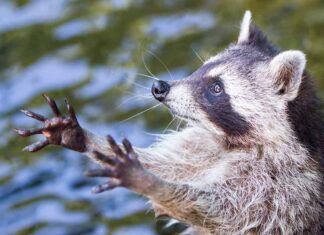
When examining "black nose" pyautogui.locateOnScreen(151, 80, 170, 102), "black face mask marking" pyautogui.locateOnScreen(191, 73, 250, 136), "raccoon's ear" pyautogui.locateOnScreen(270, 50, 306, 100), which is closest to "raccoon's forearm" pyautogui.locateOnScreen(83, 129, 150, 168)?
"black nose" pyautogui.locateOnScreen(151, 80, 170, 102)

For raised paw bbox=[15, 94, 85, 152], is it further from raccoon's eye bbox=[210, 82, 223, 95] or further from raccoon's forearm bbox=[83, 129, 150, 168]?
raccoon's eye bbox=[210, 82, 223, 95]

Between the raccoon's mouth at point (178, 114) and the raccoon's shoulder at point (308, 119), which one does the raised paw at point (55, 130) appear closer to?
the raccoon's mouth at point (178, 114)

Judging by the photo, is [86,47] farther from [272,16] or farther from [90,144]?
[90,144]

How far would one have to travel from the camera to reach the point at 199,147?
23.1 feet

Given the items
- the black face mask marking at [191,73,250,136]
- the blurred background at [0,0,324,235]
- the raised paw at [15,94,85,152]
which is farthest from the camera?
the blurred background at [0,0,324,235]

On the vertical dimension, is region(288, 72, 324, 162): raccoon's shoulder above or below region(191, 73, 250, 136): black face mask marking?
below

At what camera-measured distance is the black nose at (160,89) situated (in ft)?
21.5

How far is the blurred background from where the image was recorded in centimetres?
809

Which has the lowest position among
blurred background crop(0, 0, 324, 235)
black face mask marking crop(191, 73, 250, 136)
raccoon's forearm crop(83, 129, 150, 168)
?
black face mask marking crop(191, 73, 250, 136)

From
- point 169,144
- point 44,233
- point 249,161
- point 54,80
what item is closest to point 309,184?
point 249,161

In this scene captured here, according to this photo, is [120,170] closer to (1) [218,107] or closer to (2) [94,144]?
(2) [94,144]

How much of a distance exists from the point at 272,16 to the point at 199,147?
3795 millimetres

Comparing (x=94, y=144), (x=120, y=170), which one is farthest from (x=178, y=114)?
(x=120, y=170)

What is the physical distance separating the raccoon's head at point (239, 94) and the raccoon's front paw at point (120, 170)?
2.65ft
